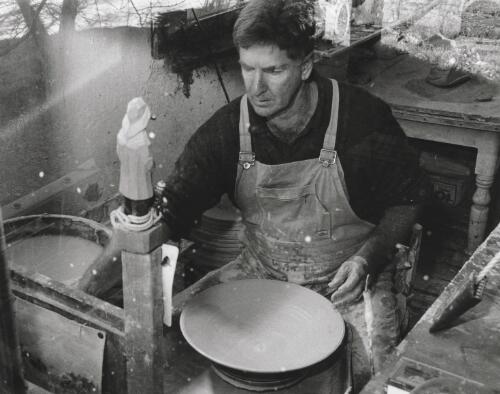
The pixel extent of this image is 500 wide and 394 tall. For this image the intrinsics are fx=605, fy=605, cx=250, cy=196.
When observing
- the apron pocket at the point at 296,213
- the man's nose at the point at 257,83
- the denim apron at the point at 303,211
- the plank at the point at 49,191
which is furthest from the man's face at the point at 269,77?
the plank at the point at 49,191

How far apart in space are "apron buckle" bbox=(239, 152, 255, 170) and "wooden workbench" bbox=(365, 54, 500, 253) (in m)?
1.70

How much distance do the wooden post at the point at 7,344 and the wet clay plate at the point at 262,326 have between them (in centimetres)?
45

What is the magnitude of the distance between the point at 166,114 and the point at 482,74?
7.26 ft

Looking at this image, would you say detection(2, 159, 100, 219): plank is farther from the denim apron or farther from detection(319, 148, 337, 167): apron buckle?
detection(319, 148, 337, 167): apron buckle

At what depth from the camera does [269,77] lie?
2217 mm

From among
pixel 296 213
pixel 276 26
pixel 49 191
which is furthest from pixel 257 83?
pixel 49 191

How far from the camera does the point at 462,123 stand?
357 cm

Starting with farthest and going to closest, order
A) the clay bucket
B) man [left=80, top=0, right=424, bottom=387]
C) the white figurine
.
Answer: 1. man [left=80, top=0, right=424, bottom=387]
2. the clay bucket
3. the white figurine

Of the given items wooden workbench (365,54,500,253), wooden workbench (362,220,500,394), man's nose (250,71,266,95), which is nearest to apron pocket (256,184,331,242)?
man's nose (250,71,266,95)

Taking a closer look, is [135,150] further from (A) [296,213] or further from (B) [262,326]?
(A) [296,213]

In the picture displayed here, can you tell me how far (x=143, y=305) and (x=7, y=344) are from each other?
410mm

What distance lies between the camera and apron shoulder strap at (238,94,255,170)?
2318mm

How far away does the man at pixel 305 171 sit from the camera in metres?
2.28

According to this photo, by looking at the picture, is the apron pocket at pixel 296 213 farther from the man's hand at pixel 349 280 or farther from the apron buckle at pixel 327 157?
the man's hand at pixel 349 280
